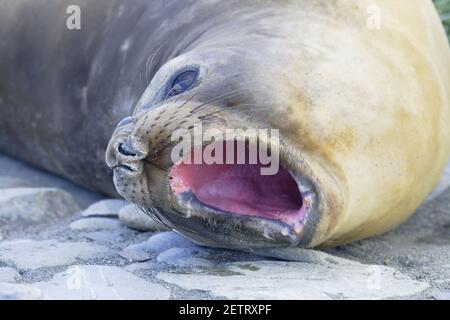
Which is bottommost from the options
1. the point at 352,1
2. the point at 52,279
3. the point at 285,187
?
the point at 52,279

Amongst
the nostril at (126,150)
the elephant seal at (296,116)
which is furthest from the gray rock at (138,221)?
the nostril at (126,150)

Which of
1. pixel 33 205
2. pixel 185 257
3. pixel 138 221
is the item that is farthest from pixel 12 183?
pixel 185 257

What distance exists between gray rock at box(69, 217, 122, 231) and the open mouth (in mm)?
1014

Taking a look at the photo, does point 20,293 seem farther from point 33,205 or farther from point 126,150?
point 33,205

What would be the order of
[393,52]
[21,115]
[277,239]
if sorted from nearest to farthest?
1. [277,239]
2. [393,52]
3. [21,115]

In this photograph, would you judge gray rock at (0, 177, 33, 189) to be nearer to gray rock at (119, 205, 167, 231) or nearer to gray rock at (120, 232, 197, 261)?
gray rock at (119, 205, 167, 231)

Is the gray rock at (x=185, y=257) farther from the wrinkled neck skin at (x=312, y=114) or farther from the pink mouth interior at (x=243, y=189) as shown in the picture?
the pink mouth interior at (x=243, y=189)

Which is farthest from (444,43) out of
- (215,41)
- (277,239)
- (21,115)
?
(21,115)

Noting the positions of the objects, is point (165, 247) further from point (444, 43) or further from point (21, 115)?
point (21, 115)

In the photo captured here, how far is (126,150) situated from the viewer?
10.2 feet

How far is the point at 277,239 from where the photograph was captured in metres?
3.11

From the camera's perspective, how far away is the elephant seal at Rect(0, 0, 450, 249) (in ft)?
10.2

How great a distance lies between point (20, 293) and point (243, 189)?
36.3 inches

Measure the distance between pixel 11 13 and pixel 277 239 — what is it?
9.73 feet
